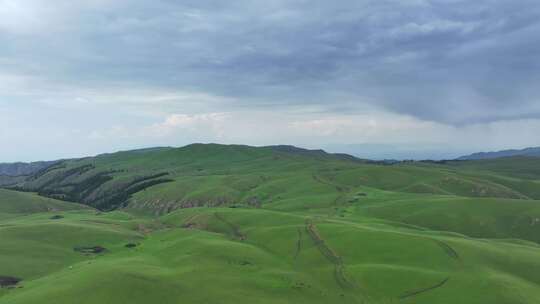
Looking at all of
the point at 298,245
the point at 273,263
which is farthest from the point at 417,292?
the point at 298,245

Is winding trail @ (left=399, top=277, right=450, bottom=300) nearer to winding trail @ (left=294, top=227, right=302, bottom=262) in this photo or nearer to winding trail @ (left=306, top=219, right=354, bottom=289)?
winding trail @ (left=306, top=219, right=354, bottom=289)

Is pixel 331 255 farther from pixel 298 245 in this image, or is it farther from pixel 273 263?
pixel 273 263

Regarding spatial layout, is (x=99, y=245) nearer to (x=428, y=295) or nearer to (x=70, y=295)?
(x=70, y=295)

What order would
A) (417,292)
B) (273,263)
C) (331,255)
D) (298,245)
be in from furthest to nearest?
1. (298,245)
2. (331,255)
3. (273,263)
4. (417,292)

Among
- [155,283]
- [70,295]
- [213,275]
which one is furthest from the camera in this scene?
[213,275]

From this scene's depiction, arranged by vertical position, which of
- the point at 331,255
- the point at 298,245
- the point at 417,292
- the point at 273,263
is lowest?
the point at 417,292

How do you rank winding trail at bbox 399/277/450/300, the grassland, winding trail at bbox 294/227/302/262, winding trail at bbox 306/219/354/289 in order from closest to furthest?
the grassland
winding trail at bbox 399/277/450/300
winding trail at bbox 306/219/354/289
winding trail at bbox 294/227/302/262

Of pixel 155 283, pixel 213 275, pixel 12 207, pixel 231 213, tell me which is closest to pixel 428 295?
pixel 213 275

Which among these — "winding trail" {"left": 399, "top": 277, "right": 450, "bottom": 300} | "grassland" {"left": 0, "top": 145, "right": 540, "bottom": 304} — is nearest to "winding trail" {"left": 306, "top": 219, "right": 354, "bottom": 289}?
"grassland" {"left": 0, "top": 145, "right": 540, "bottom": 304}

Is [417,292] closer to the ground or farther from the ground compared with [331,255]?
closer to the ground

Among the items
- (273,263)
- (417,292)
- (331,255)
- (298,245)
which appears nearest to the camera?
(417,292)

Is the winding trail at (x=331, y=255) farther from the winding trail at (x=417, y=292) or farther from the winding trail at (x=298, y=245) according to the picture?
the winding trail at (x=417, y=292)
